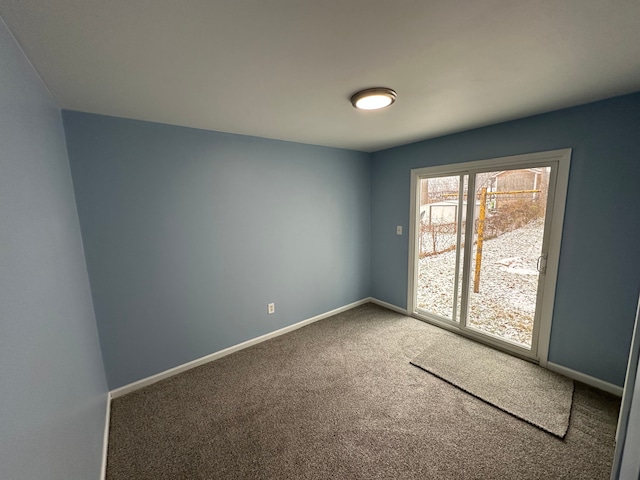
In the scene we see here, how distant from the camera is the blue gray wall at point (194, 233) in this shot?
2004 mm

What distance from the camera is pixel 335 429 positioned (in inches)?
71.5

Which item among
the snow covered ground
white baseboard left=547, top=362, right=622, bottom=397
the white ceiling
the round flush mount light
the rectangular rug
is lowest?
the rectangular rug

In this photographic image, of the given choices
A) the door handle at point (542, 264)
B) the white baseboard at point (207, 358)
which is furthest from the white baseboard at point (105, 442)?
the door handle at point (542, 264)

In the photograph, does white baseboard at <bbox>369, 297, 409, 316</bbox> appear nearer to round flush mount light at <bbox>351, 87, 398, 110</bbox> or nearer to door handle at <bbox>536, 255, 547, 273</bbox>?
door handle at <bbox>536, 255, 547, 273</bbox>

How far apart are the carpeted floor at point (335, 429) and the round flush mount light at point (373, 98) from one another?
7.69 feet

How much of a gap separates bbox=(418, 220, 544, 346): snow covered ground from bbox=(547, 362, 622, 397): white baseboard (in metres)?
0.28

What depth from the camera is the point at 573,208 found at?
2.15m

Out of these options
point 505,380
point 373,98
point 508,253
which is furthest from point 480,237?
point 373,98

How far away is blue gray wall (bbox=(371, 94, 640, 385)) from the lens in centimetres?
191

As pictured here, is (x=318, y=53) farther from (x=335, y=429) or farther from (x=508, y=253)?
(x=508, y=253)

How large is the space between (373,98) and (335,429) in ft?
7.80

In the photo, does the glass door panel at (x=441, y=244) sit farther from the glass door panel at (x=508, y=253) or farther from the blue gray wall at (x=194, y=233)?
the blue gray wall at (x=194, y=233)

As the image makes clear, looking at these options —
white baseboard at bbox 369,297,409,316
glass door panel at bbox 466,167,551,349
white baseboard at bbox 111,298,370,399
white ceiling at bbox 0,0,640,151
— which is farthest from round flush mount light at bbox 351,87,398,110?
white baseboard at bbox 369,297,409,316

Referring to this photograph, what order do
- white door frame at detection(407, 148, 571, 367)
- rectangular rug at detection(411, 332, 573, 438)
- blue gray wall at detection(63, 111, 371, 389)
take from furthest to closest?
1. white door frame at detection(407, 148, 571, 367)
2. blue gray wall at detection(63, 111, 371, 389)
3. rectangular rug at detection(411, 332, 573, 438)
